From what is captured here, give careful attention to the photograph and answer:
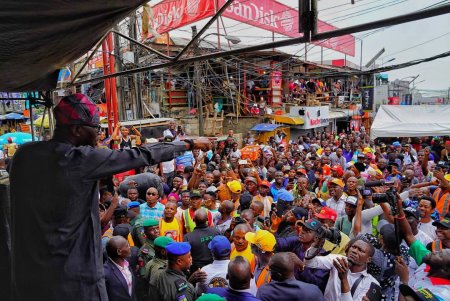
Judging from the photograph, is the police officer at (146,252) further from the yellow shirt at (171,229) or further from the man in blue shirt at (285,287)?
the man in blue shirt at (285,287)

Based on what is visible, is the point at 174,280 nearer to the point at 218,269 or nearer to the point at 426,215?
the point at 218,269

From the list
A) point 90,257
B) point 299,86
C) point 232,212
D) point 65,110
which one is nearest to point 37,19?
point 65,110

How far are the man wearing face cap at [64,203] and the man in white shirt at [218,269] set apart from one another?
4.80 ft

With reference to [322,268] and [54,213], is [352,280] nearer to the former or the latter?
[322,268]

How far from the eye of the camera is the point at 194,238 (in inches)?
155

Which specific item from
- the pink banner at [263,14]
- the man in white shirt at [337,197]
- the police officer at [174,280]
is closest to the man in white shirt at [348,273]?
the police officer at [174,280]

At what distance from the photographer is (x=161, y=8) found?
41.5ft

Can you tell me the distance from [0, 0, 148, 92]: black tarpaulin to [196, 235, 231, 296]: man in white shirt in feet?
6.88

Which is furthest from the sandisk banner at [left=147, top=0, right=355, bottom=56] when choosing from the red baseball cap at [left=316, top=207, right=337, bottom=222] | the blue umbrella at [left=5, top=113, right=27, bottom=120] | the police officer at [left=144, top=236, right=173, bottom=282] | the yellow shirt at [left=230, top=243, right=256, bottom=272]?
the blue umbrella at [left=5, top=113, right=27, bottom=120]

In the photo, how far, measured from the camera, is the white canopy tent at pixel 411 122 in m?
12.2

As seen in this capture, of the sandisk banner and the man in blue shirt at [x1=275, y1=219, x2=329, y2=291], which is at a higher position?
the sandisk banner

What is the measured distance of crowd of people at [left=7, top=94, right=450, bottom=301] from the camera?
1.67 m

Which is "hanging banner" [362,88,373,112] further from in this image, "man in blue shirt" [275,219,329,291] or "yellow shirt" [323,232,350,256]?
"man in blue shirt" [275,219,329,291]

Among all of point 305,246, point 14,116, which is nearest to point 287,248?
point 305,246
